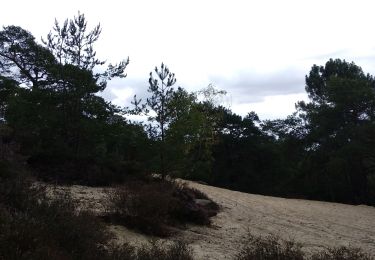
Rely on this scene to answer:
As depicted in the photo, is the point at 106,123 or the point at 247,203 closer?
the point at 106,123

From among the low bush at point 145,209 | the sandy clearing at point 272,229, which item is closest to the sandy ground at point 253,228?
the sandy clearing at point 272,229

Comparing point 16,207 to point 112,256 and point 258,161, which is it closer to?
point 112,256

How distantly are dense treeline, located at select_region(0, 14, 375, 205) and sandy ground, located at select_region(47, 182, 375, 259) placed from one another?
223 cm

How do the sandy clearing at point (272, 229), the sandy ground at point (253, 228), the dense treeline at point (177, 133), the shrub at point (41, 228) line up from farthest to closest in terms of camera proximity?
the dense treeline at point (177, 133) < the sandy clearing at point (272, 229) < the sandy ground at point (253, 228) < the shrub at point (41, 228)

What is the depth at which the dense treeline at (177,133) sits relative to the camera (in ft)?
53.8

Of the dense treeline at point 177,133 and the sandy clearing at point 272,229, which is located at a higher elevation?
the dense treeline at point 177,133

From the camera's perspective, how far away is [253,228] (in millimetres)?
13383

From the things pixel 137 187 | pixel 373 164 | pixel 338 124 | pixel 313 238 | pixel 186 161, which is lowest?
pixel 313 238

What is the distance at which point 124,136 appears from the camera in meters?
A: 17.2

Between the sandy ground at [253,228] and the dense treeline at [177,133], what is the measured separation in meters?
2.23

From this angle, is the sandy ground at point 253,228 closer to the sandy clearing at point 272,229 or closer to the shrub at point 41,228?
the sandy clearing at point 272,229

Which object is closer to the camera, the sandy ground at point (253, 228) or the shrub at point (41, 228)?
the shrub at point (41, 228)

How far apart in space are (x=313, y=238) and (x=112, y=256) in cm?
824

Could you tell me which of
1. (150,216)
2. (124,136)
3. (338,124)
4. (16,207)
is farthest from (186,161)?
(338,124)
